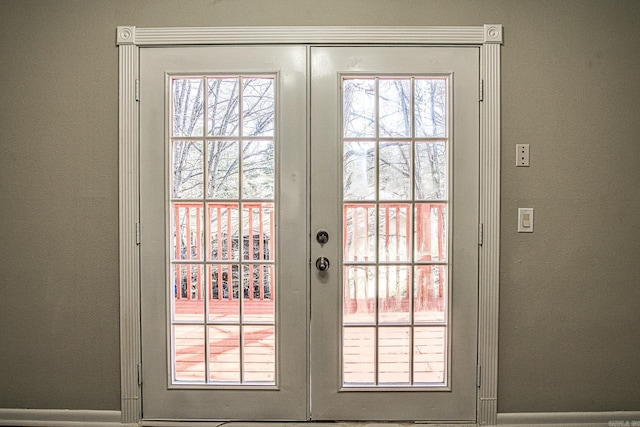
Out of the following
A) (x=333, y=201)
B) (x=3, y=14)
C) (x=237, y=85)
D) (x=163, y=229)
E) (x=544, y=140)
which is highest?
(x=3, y=14)

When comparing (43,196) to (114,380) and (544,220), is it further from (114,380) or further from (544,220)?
(544,220)

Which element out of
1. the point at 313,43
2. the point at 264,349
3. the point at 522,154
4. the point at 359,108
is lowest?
the point at 264,349

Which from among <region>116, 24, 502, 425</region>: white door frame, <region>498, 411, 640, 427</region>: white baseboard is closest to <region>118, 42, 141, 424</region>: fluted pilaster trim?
<region>116, 24, 502, 425</region>: white door frame

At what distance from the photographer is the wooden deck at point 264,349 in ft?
7.01

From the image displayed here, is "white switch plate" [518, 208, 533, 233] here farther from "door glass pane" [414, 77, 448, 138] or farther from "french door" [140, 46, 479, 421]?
"door glass pane" [414, 77, 448, 138]

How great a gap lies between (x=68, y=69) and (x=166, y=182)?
2.47 feet

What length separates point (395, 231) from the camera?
2.13 m

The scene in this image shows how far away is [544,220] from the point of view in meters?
2.11

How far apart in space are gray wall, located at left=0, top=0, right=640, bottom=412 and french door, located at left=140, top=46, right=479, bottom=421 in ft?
0.62

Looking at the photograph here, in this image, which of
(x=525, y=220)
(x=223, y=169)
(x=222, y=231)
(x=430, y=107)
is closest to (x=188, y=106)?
(x=223, y=169)

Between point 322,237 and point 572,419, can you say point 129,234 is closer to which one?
point 322,237

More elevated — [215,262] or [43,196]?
[43,196]

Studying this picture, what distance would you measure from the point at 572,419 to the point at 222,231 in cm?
201

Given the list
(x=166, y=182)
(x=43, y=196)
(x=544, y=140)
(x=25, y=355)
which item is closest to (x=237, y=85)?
(x=166, y=182)
